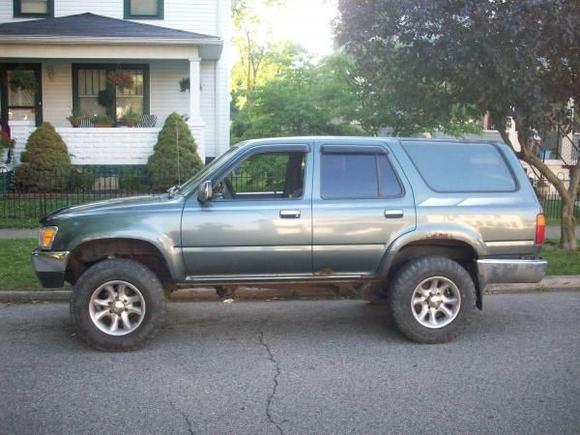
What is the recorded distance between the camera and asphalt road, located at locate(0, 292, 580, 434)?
437 centimetres

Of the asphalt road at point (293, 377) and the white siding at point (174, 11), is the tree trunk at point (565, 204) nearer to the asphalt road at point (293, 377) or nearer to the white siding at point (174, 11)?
the asphalt road at point (293, 377)

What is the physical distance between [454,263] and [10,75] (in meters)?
15.6

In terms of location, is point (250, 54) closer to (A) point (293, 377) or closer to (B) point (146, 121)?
(B) point (146, 121)

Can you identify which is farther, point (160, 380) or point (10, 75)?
point (10, 75)

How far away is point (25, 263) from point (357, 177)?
17.5 ft

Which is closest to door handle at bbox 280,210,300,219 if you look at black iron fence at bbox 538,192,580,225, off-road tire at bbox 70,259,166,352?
off-road tire at bbox 70,259,166,352

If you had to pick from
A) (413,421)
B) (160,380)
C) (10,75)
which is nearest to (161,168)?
(10,75)

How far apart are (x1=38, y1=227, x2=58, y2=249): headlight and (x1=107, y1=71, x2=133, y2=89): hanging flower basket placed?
1289cm

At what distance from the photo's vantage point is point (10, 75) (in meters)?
18.2

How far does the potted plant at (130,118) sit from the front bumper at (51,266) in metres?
12.2

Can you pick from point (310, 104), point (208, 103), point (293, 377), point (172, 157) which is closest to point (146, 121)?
point (208, 103)

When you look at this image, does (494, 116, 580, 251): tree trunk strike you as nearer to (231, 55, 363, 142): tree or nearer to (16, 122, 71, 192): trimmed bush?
(231, 55, 363, 142): tree

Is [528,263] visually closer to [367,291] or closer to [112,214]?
[367,291]

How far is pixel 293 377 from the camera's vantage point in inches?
207
